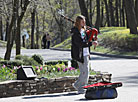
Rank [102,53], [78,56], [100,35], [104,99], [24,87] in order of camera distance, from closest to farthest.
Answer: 1. [104,99]
2. [78,56]
3. [24,87]
4. [102,53]
5. [100,35]

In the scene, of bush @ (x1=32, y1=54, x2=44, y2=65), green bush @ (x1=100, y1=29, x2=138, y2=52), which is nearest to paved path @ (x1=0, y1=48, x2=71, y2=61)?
green bush @ (x1=100, y1=29, x2=138, y2=52)

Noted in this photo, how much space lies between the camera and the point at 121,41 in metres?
32.6

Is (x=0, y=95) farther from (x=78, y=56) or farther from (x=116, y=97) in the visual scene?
(x=116, y=97)

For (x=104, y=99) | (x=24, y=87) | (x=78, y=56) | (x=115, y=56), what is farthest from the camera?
(x=115, y=56)

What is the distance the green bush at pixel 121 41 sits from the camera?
3039 centimetres

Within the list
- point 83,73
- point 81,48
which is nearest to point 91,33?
point 81,48

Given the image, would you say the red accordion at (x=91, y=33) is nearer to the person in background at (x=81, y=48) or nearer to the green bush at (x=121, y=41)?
the person in background at (x=81, y=48)

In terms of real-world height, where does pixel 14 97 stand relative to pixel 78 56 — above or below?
below

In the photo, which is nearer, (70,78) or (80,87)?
(80,87)

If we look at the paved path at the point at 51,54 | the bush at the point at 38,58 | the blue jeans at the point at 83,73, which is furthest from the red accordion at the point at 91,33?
Result: the paved path at the point at 51,54

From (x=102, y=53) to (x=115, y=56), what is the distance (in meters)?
2.53

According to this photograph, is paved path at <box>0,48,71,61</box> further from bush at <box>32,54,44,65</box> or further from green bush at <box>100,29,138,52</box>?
bush at <box>32,54,44,65</box>

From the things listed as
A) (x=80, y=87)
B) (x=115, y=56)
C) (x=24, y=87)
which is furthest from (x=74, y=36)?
(x=115, y=56)

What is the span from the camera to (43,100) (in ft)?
29.1
